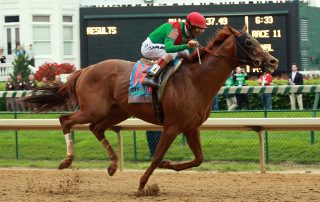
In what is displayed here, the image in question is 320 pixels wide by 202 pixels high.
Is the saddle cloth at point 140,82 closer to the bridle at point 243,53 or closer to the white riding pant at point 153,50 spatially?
the white riding pant at point 153,50

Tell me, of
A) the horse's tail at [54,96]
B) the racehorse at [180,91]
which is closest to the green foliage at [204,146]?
the horse's tail at [54,96]

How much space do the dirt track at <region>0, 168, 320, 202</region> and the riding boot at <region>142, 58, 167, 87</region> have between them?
1138mm

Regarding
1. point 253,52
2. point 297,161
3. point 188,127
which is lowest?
point 297,161

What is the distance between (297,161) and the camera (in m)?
13.3

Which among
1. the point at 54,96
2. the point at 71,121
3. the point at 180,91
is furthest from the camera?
the point at 54,96

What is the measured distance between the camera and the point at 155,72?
9305 millimetres

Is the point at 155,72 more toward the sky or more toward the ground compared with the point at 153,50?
more toward the ground

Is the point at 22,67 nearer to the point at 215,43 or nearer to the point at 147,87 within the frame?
the point at 147,87

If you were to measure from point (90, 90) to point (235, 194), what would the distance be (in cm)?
197

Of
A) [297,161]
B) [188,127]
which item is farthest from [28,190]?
[297,161]

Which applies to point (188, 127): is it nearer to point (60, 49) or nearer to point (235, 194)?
point (235, 194)

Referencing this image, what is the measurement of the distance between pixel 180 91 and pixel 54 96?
6.85ft

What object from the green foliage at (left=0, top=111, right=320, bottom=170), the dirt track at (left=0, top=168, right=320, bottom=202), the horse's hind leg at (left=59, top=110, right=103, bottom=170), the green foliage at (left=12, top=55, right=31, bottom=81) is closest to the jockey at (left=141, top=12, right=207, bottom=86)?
the horse's hind leg at (left=59, top=110, right=103, bottom=170)

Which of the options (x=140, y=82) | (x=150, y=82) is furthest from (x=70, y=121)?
(x=150, y=82)
